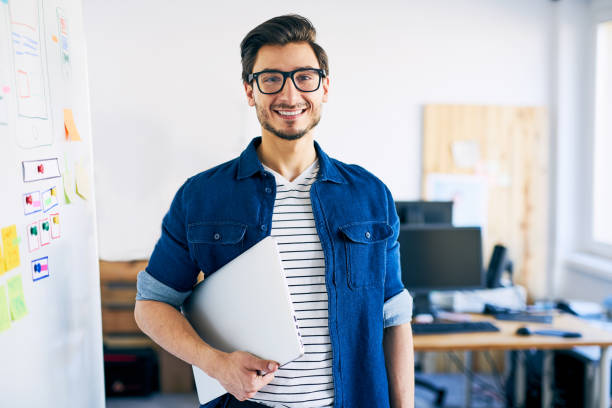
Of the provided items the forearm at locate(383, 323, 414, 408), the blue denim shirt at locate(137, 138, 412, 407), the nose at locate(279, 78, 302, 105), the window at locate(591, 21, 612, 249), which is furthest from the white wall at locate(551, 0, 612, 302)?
the nose at locate(279, 78, 302, 105)

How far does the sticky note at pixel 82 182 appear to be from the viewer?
130 centimetres

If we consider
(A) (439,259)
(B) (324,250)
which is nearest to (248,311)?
(B) (324,250)

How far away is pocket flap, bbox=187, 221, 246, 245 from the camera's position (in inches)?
44.7

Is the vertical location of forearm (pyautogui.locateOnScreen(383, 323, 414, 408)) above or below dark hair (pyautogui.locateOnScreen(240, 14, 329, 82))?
below

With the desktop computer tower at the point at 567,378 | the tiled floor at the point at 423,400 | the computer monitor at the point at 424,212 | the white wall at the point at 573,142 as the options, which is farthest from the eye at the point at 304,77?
the white wall at the point at 573,142

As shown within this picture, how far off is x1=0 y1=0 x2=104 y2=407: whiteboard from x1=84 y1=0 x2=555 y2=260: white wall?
1908 millimetres

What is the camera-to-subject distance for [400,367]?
4.01 ft

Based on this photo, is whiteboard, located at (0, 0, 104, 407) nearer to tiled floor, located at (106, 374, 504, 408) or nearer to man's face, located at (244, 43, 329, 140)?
man's face, located at (244, 43, 329, 140)

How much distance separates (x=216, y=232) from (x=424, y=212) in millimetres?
1754

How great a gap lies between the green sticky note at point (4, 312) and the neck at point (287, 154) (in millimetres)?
614

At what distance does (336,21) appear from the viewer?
3.45m

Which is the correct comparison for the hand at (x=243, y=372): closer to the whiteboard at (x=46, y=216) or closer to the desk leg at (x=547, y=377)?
the whiteboard at (x=46, y=216)

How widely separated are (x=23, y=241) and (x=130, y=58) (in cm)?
255

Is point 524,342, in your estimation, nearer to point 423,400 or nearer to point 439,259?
point 439,259
